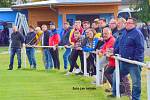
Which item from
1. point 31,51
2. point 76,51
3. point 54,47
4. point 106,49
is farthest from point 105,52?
point 31,51

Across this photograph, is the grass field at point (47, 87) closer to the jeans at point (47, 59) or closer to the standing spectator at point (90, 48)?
the standing spectator at point (90, 48)

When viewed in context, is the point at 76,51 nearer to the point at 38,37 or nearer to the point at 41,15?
the point at 38,37

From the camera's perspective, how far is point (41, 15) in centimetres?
4684

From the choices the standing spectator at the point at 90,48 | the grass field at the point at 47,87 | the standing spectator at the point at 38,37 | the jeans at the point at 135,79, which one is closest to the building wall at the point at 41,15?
the standing spectator at the point at 38,37

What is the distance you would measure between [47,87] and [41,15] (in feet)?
107

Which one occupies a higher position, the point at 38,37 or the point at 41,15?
the point at 41,15

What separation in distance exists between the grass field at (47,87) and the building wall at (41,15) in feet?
92.1

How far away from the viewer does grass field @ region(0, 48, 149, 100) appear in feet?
41.3

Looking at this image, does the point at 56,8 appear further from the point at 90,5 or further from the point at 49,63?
the point at 49,63

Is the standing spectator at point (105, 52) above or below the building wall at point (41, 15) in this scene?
below

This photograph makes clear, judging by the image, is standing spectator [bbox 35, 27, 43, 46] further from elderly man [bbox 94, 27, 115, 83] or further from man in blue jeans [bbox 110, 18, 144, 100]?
man in blue jeans [bbox 110, 18, 144, 100]

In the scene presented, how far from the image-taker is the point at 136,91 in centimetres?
1064

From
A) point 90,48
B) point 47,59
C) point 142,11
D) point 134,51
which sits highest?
point 142,11

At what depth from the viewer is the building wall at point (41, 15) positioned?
46.3m
